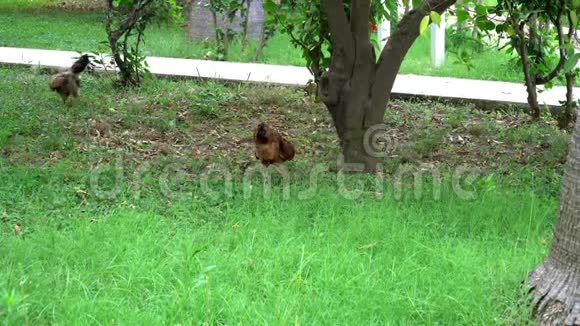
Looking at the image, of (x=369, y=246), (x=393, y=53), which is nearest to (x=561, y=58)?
(x=393, y=53)

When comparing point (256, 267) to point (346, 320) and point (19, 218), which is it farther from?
point (19, 218)

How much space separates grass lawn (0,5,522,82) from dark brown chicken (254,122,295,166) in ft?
11.9

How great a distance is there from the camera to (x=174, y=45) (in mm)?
11969

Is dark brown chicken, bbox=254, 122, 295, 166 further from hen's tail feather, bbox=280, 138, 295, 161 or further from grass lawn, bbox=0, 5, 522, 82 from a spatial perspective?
grass lawn, bbox=0, 5, 522, 82

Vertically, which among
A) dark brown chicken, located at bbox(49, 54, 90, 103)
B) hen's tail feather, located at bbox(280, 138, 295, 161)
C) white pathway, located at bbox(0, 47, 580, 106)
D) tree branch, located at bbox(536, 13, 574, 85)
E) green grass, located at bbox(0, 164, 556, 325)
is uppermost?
tree branch, located at bbox(536, 13, 574, 85)

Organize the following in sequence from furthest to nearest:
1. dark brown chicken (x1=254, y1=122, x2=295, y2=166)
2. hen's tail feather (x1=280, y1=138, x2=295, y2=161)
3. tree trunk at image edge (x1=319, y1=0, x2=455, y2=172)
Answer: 1. tree trunk at image edge (x1=319, y1=0, x2=455, y2=172)
2. hen's tail feather (x1=280, y1=138, x2=295, y2=161)
3. dark brown chicken (x1=254, y1=122, x2=295, y2=166)

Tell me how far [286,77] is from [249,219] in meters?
4.84

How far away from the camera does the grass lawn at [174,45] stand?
10.3 meters

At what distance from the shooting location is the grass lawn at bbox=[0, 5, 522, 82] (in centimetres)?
1027

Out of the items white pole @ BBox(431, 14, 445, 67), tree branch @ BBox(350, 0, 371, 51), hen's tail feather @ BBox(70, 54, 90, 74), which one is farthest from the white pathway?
tree branch @ BBox(350, 0, 371, 51)

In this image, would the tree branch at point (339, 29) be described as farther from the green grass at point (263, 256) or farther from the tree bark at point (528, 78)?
the tree bark at point (528, 78)

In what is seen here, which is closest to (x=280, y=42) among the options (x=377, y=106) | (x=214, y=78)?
(x=214, y=78)

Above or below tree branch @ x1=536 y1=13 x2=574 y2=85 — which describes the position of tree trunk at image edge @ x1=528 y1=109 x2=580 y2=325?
below

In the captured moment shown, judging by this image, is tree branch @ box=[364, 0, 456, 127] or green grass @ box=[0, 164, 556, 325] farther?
tree branch @ box=[364, 0, 456, 127]
